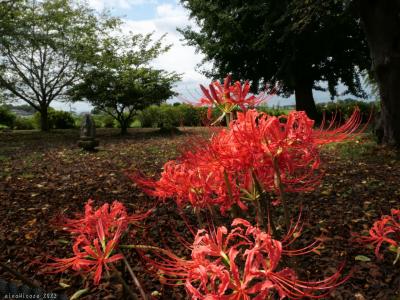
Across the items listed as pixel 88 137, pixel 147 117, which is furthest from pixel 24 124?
pixel 88 137

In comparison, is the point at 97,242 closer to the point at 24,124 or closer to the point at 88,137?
the point at 88,137

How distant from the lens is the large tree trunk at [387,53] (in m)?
7.39

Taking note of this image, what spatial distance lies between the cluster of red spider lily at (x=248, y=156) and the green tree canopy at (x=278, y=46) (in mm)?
13004

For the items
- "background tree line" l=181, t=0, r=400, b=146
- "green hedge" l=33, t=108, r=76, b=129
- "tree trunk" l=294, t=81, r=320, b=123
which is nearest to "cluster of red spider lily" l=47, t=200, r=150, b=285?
"background tree line" l=181, t=0, r=400, b=146

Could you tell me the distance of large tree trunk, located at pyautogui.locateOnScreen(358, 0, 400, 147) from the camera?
7391 millimetres

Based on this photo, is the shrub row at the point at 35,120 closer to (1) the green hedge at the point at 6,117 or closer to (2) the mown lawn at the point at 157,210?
(1) the green hedge at the point at 6,117

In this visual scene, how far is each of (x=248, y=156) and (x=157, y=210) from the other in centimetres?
318

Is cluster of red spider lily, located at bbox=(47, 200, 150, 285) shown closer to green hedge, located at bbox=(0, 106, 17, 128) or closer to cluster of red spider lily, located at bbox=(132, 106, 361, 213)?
cluster of red spider lily, located at bbox=(132, 106, 361, 213)

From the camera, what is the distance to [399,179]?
5328 mm

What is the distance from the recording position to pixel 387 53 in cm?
746

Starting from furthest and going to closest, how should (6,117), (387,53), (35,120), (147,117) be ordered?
(6,117) → (35,120) → (147,117) → (387,53)

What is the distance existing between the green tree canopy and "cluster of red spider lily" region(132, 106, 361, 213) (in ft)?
42.7

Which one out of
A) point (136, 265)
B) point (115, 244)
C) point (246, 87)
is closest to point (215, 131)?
point (246, 87)

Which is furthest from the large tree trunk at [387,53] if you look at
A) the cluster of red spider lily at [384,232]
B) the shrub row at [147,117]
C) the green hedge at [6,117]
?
the green hedge at [6,117]
